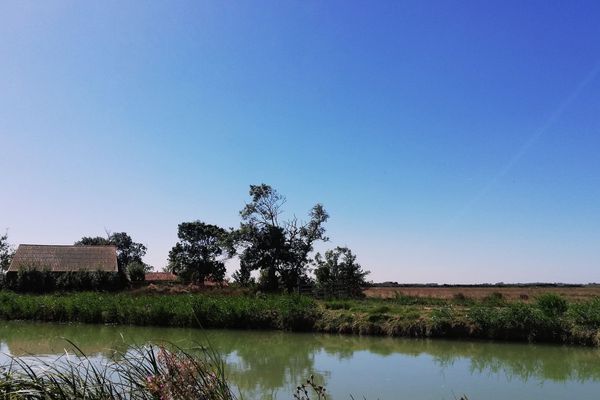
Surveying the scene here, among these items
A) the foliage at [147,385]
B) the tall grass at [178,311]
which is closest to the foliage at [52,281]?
the tall grass at [178,311]

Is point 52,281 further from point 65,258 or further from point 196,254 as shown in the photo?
point 196,254

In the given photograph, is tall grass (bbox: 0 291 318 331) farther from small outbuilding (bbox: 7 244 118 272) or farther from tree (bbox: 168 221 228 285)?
tree (bbox: 168 221 228 285)

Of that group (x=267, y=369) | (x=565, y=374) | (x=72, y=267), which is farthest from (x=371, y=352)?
(x=72, y=267)

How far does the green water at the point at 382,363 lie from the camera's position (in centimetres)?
971

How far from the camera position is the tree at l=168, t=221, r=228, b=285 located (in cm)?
5550

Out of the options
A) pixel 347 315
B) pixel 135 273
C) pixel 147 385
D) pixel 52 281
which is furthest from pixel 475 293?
pixel 147 385

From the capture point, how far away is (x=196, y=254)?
57.8m

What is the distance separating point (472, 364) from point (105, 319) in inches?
636

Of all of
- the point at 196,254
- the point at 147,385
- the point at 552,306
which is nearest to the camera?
the point at 147,385

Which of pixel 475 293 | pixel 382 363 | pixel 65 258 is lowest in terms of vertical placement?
pixel 382 363

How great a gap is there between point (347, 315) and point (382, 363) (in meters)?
6.66

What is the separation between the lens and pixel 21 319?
2386cm

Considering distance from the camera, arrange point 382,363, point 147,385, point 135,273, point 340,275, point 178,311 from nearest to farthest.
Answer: point 147,385
point 382,363
point 178,311
point 340,275
point 135,273

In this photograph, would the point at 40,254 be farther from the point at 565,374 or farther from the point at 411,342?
the point at 565,374
